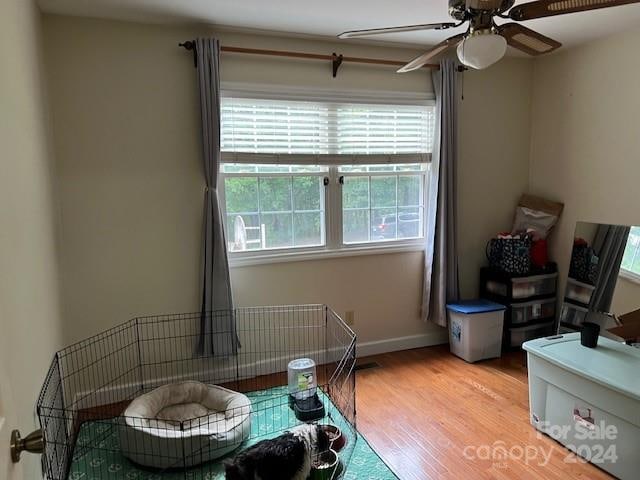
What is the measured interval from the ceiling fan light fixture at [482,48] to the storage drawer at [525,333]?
→ 2377mm

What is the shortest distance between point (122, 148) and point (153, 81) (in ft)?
1.50

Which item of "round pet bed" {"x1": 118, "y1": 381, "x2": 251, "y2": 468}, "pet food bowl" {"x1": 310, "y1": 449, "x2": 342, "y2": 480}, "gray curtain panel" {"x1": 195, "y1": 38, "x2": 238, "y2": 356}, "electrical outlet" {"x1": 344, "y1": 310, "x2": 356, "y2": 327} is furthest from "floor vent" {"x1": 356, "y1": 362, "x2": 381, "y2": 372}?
"pet food bowl" {"x1": 310, "y1": 449, "x2": 342, "y2": 480}

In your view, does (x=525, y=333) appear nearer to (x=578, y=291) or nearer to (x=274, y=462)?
(x=578, y=291)

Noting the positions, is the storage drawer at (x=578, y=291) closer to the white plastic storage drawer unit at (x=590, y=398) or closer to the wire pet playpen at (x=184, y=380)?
the white plastic storage drawer unit at (x=590, y=398)

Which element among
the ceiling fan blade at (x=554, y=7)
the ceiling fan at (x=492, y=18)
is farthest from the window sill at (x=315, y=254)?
the ceiling fan blade at (x=554, y=7)

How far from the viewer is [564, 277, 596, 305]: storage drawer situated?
3023 mm

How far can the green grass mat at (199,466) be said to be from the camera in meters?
2.18

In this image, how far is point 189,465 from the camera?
7.23 ft

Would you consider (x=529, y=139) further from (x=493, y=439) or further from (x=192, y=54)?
(x=192, y=54)

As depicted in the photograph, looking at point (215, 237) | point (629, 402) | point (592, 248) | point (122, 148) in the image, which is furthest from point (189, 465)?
point (592, 248)

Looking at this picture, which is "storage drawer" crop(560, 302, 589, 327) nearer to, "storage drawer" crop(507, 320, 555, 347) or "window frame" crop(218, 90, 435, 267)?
"storage drawer" crop(507, 320, 555, 347)

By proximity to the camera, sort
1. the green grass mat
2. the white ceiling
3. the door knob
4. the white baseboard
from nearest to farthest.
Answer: the door knob, the green grass mat, the white ceiling, the white baseboard

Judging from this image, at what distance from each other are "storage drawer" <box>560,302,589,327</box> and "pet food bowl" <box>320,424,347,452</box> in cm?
183

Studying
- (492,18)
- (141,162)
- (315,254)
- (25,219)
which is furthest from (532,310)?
(25,219)
